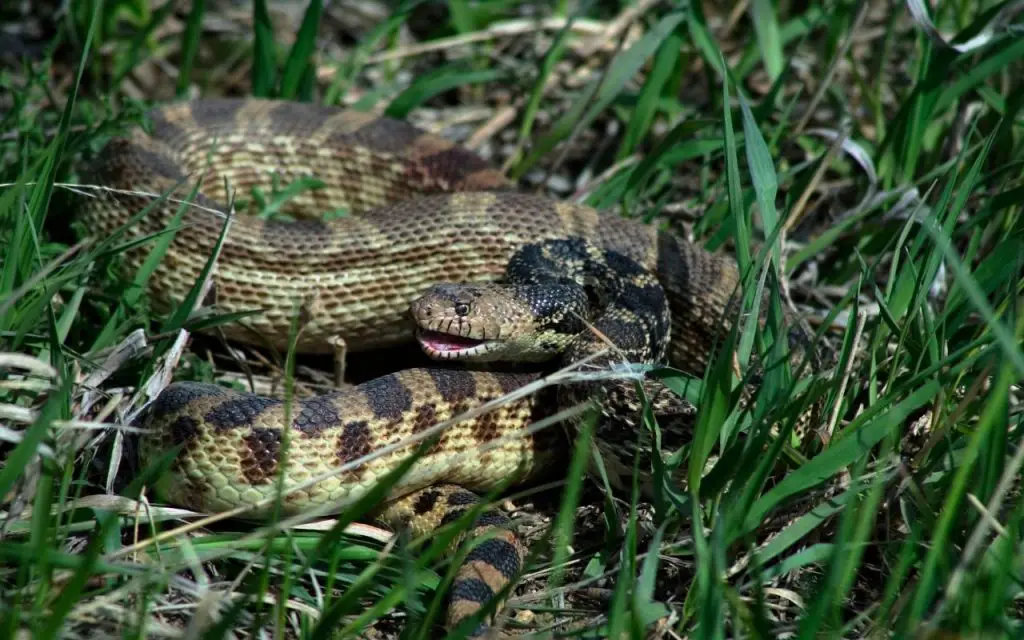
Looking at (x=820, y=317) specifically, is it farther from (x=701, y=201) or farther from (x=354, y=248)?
(x=354, y=248)

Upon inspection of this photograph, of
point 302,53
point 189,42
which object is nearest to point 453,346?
point 302,53

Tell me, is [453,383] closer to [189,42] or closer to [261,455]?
[261,455]

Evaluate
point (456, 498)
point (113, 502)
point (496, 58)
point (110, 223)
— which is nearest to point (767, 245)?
point (456, 498)

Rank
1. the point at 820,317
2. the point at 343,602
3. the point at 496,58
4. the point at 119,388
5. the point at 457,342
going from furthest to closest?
the point at 496,58 → the point at 820,317 → the point at 457,342 → the point at 119,388 → the point at 343,602

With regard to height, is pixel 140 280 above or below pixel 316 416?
above

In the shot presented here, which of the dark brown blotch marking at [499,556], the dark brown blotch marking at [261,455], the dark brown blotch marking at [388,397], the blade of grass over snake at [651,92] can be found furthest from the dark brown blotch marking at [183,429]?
the blade of grass over snake at [651,92]

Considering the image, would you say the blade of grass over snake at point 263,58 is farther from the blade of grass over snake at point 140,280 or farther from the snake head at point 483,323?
the snake head at point 483,323
